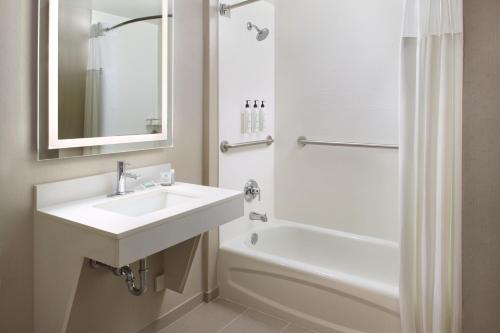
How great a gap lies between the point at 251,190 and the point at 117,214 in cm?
→ 141

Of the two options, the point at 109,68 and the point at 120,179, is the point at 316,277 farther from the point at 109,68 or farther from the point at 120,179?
A: the point at 109,68

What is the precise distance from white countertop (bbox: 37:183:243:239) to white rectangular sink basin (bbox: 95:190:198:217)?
0.01m

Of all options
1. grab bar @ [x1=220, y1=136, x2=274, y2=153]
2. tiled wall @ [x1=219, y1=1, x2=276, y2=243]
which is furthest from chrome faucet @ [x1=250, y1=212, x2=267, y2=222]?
grab bar @ [x1=220, y1=136, x2=274, y2=153]

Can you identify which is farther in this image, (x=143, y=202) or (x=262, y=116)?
(x=262, y=116)

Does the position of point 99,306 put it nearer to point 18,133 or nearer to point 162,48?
point 18,133

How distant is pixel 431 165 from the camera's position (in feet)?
5.49

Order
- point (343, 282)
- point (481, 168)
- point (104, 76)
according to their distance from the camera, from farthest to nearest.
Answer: point (343, 282), point (104, 76), point (481, 168)

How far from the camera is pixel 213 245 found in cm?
245

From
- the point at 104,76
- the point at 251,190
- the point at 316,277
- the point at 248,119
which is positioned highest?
the point at 104,76

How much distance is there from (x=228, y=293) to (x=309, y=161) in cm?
117

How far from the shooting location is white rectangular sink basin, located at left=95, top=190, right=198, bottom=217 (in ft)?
5.60

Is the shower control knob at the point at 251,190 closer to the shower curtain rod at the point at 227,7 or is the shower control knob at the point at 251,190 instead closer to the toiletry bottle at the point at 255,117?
the toiletry bottle at the point at 255,117

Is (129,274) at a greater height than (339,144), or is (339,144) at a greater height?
(339,144)

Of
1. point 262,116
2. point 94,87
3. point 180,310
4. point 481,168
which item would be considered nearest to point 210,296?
point 180,310
